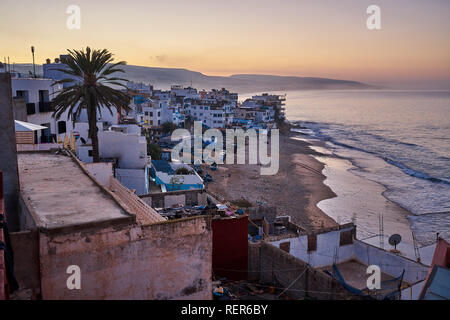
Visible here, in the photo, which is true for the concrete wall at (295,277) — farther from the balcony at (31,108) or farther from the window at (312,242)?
the balcony at (31,108)

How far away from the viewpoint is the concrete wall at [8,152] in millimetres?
9047

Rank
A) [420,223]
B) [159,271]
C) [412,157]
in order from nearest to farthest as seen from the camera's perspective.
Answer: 1. [159,271]
2. [420,223]
3. [412,157]

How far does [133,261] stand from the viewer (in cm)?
827

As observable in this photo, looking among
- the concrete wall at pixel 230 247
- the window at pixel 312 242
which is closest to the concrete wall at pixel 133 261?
the concrete wall at pixel 230 247

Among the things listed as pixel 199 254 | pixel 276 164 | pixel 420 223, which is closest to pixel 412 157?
pixel 276 164

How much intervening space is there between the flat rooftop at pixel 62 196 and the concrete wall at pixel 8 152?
0.34m

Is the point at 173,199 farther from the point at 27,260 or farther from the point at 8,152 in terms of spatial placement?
the point at 27,260

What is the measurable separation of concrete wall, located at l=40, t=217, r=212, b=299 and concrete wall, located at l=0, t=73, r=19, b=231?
317 centimetres

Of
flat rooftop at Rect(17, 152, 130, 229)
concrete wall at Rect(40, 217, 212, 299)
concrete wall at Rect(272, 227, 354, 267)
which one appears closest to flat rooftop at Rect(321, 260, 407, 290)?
concrete wall at Rect(272, 227, 354, 267)

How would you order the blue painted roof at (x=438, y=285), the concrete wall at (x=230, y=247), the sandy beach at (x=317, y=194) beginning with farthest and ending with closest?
the sandy beach at (x=317, y=194) < the concrete wall at (x=230, y=247) < the blue painted roof at (x=438, y=285)

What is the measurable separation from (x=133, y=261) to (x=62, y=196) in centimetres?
286

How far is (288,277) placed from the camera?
Answer: 42.7 feet
